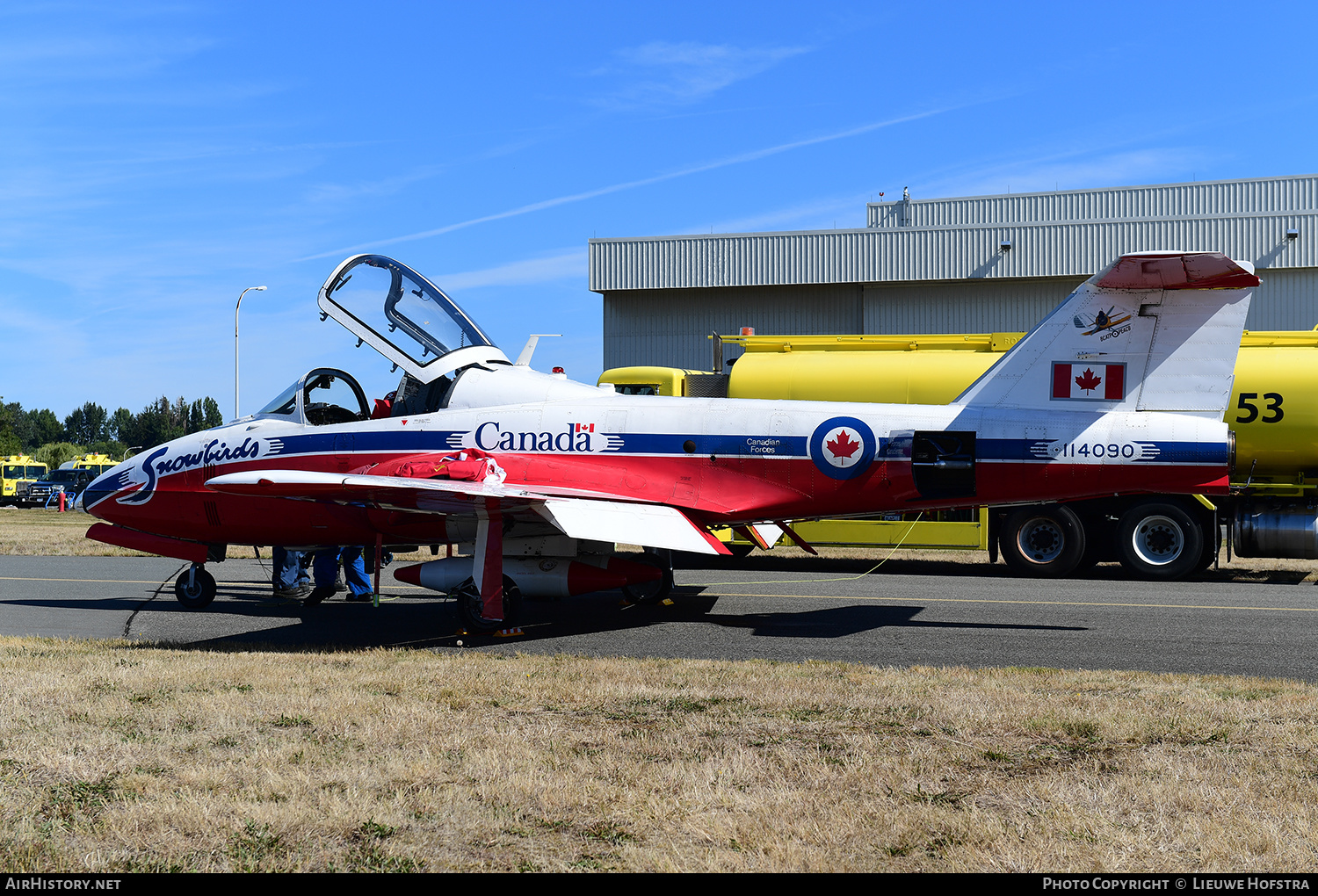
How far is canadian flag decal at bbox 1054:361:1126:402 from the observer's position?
10547 mm

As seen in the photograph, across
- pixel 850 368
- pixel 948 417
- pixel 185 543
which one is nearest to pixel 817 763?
pixel 948 417

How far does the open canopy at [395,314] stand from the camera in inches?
468

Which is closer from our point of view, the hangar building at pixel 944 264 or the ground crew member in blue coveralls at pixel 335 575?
the ground crew member in blue coveralls at pixel 335 575

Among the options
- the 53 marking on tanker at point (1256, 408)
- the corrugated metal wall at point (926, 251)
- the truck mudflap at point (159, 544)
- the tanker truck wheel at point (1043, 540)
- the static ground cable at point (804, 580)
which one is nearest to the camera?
the truck mudflap at point (159, 544)

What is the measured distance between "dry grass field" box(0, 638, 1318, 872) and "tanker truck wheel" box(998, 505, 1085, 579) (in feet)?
29.4

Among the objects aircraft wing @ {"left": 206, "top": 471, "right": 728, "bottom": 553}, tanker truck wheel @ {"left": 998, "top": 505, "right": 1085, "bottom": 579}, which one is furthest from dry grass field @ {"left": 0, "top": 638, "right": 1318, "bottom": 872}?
tanker truck wheel @ {"left": 998, "top": 505, "right": 1085, "bottom": 579}

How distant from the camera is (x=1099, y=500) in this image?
17.2 metres

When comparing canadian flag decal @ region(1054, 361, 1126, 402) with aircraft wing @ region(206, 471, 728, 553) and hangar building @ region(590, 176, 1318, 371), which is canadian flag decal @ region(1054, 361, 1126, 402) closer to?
aircraft wing @ region(206, 471, 728, 553)

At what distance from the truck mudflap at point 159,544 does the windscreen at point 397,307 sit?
3.80 metres

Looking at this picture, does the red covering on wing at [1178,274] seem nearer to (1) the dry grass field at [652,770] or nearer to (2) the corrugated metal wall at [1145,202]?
(1) the dry grass field at [652,770]

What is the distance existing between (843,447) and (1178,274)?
3.69 meters

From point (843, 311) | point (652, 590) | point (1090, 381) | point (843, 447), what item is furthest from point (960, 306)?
point (843, 447)

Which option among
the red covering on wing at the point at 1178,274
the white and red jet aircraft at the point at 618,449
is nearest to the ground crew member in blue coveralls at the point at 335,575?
the white and red jet aircraft at the point at 618,449
